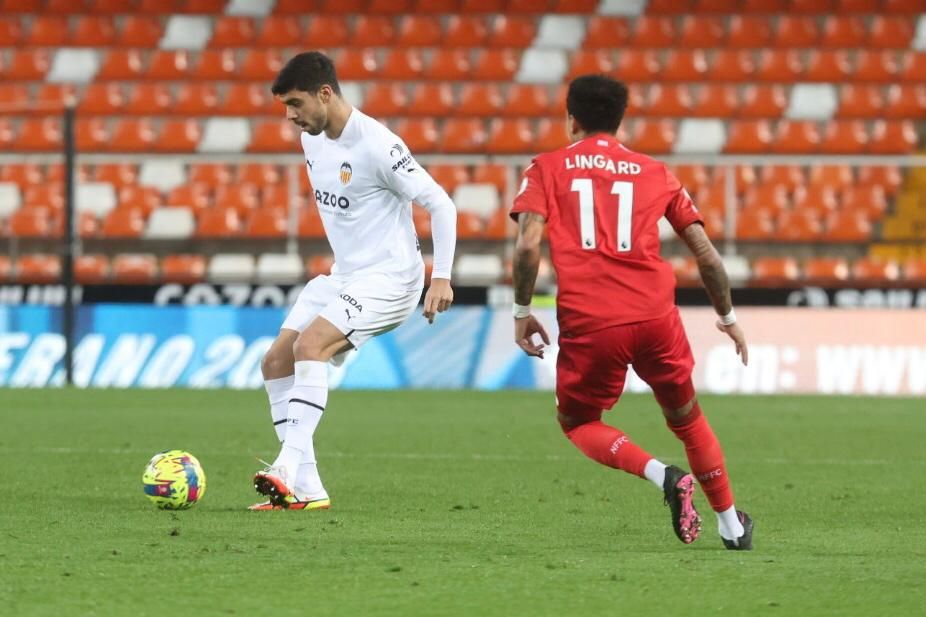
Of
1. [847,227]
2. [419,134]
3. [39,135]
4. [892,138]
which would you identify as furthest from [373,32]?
[847,227]

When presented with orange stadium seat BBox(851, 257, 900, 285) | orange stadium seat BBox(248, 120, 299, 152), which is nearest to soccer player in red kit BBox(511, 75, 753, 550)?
orange stadium seat BBox(851, 257, 900, 285)

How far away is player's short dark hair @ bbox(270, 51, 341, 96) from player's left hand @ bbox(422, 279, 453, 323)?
97 cm

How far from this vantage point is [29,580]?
5047mm

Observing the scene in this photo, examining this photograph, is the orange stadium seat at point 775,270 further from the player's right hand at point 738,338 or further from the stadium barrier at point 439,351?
the player's right hand at point 738,338

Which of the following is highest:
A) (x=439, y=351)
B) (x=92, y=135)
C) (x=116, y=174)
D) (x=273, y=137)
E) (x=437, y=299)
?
(x=437, y=299)

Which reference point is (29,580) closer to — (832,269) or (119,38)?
(832,269)

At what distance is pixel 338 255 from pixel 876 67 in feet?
47.9

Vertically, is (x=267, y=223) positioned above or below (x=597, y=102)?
below

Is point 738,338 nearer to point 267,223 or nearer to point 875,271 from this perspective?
point 875,271

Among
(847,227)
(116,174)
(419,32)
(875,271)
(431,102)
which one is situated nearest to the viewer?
(875,271)

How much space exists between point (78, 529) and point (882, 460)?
5290 mm

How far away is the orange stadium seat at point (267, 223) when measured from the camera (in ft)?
56.4

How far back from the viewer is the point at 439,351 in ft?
51.7

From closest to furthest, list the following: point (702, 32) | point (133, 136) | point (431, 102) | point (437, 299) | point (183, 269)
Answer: point (437, 299), point (183, 269), point (133, 136), point (431, 102), point (702, 32)
